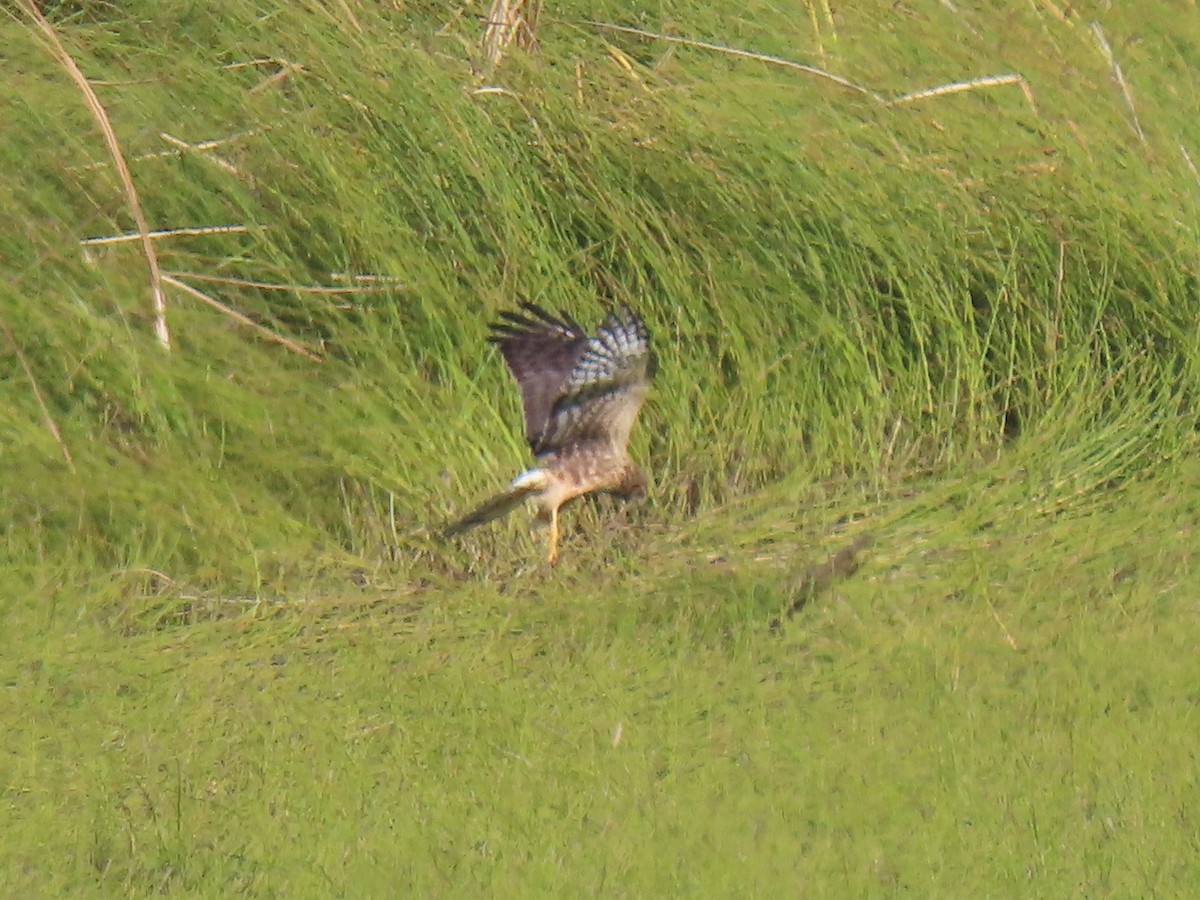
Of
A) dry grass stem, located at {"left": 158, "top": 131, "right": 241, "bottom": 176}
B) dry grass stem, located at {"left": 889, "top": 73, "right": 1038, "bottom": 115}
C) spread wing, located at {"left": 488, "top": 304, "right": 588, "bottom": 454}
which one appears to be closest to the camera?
spread wing, located at {"left": 488, "top": 304, "right": 588, "bottom": 454}

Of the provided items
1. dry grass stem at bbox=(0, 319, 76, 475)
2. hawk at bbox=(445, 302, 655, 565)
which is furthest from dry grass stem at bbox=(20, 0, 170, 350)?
hawk at bbox=(445, 302, 655, 565)

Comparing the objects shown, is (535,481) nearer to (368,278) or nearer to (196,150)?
(368,278)

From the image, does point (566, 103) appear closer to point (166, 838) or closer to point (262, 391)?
point (262, 391)

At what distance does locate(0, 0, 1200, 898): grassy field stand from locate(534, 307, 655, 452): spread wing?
439 millimetres

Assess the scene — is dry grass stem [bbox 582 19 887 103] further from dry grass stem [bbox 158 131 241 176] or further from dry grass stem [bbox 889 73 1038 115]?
dry grass stem [bbox 158 131 241 176]

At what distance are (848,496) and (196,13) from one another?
245 cm

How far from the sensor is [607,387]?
5246 millimetres

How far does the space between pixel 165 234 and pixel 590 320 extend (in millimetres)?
1262

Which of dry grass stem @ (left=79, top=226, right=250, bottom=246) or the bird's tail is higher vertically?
dry grass stem @ (left=79, top=226, right=250, bottom=246)

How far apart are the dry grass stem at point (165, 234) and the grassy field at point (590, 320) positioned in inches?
1.0

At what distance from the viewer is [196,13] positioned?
623 centimetres

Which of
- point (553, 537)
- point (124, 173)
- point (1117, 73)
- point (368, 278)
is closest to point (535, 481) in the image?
point (553, 537)

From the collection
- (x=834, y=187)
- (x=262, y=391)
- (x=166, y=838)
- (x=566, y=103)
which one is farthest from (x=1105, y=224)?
(x=166, y=838)

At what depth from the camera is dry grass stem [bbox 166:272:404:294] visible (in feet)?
19.2
